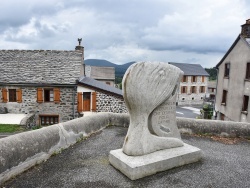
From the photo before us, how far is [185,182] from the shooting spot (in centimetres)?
447

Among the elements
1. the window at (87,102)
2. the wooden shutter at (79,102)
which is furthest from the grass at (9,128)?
the window at (87,102)

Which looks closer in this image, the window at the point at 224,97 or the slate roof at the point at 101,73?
the window at the point at 224,97

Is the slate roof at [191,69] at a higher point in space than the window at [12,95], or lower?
higher

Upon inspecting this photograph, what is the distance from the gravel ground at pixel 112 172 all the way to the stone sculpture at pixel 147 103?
2.20 feet

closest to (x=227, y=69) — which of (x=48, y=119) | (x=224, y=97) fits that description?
(x=224, y=97)

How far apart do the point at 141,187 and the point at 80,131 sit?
324cm

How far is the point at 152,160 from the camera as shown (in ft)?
15.8

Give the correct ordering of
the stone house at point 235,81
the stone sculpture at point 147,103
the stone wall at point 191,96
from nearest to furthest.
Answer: the stone sculpture at point 147,103 < the stone house at point 235,81 < the stone wall at point 191,96

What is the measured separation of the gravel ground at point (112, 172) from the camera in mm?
4387

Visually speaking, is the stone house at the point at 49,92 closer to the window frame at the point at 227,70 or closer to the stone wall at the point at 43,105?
the stone wall at the point at 43,105

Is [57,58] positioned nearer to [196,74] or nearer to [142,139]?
[142,139]

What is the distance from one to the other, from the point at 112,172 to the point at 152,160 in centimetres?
90

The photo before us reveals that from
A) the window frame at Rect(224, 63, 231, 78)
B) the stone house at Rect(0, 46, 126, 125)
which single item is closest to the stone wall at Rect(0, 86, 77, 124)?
the stone house at Rect(0, 46, 126, 125)

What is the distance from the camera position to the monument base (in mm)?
4582
